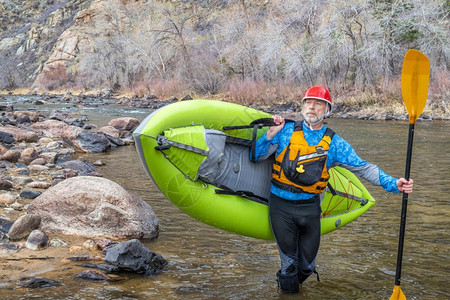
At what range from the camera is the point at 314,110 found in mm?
3395

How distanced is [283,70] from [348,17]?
4.31 metres

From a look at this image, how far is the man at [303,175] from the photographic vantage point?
3.39m

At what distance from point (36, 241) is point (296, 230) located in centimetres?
214

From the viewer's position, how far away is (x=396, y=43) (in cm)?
2125

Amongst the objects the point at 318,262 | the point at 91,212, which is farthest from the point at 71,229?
the point at 318,262

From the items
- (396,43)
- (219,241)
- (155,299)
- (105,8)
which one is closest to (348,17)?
(396,43)

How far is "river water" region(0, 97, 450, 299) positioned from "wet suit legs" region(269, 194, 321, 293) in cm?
21

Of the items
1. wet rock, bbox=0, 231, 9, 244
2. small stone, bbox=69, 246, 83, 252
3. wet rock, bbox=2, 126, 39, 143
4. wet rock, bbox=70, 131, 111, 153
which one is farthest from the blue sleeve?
wet rock, bbox=2, 126, 39, 143

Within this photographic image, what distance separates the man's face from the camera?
339cm

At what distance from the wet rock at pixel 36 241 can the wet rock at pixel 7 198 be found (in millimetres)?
1269

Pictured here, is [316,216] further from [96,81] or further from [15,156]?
Result: [96,81]

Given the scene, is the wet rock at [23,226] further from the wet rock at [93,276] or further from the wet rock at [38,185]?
the wet rock at [38,185]

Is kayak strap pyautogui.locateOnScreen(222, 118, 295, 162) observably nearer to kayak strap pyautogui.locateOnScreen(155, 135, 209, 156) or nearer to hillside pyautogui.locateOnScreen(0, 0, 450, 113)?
kayak strap pyautogui.locateOnScreen(155, 135, 209, 156)

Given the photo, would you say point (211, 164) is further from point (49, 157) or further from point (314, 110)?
point (49, 157)
